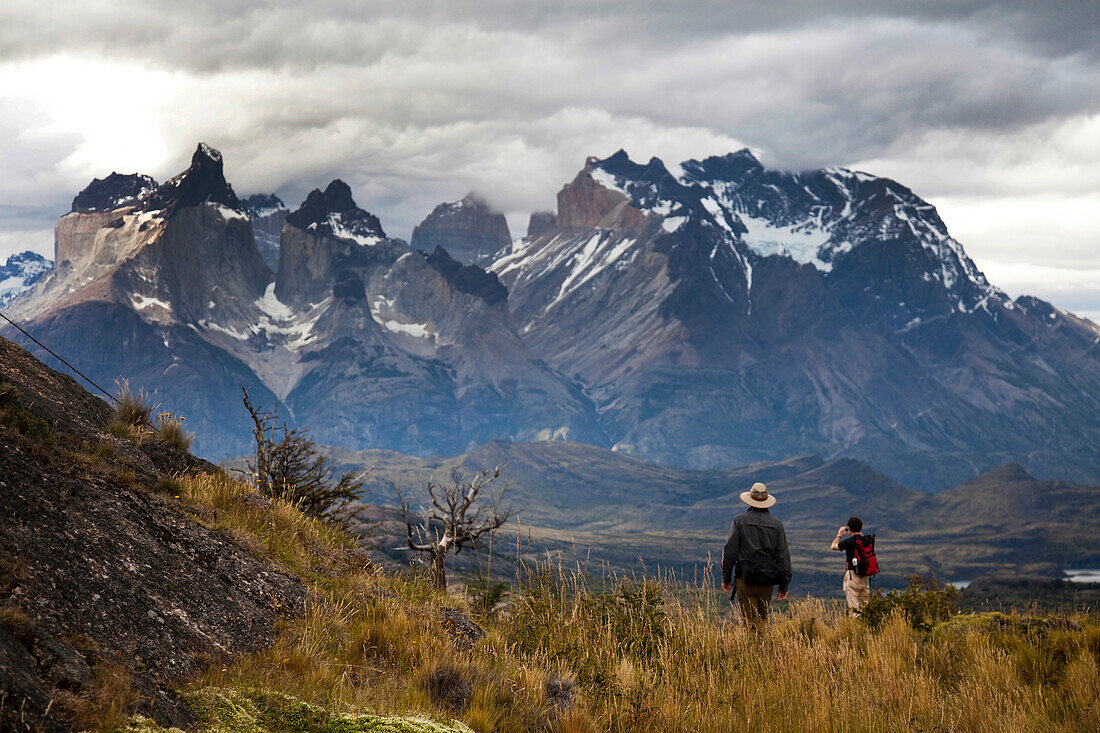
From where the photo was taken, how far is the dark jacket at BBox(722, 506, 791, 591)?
14227mm

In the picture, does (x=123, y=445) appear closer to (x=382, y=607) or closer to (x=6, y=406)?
(x=6, y=406)

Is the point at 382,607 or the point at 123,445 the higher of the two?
the point at 123,445

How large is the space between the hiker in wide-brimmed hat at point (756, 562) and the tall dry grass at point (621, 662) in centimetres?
49

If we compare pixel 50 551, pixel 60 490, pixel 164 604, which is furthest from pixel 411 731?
pixel 60 490

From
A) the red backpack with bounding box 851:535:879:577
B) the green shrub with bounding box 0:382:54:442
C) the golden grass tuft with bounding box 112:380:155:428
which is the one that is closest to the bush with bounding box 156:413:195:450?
the golden grass tuft with bounding box 112:380:155:428

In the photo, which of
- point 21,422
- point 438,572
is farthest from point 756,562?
point 21,422

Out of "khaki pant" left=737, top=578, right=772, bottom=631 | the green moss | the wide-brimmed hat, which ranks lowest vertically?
"khaki pant" left=737, top=578, right=772, bottom=631

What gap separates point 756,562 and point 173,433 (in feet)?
30.6

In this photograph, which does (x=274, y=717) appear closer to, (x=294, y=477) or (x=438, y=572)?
(x=438, y=572)

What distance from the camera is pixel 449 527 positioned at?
64.0 ft

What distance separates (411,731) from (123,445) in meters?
6.99

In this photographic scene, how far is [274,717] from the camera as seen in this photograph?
245 inches

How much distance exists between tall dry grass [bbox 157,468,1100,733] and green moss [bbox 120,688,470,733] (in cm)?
19

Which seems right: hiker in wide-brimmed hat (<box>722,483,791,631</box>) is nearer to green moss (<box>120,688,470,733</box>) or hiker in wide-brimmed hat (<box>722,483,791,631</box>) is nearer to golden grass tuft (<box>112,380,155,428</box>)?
green moss (<box>120,688,470,733</box>)
